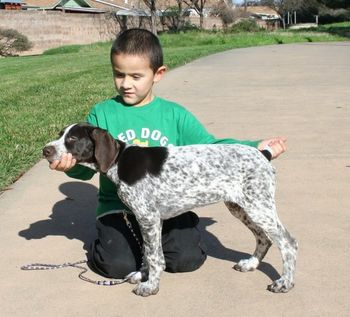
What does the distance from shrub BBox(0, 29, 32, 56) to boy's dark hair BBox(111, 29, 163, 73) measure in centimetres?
3776

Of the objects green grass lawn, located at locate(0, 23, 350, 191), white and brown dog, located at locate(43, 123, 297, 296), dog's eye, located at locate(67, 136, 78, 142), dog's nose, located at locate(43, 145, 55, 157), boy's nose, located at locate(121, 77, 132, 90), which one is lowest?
green grass lawn, located at locate(0, 23, 350, 191)

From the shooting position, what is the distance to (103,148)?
363 cm

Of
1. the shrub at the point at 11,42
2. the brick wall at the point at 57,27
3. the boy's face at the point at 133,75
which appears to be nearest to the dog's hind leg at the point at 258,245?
the boy's face at the point at 133,75

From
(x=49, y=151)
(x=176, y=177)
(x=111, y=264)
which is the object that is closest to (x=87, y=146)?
(x=49, y=151)

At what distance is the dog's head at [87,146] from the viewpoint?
11.9 feet

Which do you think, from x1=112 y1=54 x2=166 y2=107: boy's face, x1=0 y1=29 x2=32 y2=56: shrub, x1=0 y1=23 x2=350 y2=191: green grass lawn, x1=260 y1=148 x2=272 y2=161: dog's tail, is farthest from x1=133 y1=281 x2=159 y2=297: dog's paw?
x1=0 y1=29 x2=32 y2=56: shrub

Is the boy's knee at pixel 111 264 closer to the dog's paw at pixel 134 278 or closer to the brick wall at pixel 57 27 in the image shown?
the dog's paw at pixel 134 278

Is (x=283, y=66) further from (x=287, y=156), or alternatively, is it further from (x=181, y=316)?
(x=181, y=316)

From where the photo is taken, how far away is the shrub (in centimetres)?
4003

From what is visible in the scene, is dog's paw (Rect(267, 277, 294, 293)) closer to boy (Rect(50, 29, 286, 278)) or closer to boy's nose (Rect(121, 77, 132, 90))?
boy (Rect(50, 29, 286, 278))

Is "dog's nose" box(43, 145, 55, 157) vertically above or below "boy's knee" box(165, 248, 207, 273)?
above

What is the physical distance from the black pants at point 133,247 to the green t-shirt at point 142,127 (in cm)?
15

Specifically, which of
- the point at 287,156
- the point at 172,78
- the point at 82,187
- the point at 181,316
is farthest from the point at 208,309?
the point at 172,78

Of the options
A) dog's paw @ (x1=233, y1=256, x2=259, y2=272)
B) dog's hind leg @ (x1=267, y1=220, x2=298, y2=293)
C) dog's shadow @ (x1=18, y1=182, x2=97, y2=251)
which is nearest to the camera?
dog's hind leg @ (x1=267, y1=220, x2=298, y2=293)
